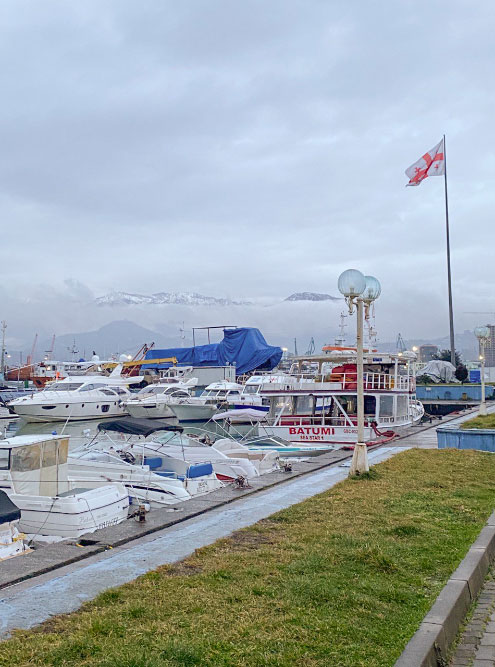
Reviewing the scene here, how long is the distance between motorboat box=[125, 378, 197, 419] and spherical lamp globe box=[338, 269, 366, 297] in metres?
27.9

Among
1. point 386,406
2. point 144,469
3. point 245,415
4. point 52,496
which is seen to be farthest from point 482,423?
point 52,496

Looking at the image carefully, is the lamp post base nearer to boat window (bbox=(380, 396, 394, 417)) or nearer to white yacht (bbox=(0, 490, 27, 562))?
white yacht (bbox=(0, 490, 27, 562))

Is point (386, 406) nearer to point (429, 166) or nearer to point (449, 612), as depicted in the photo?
point (429, 166)

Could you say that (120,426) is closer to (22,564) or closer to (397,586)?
(22,564)

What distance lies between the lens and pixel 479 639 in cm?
570

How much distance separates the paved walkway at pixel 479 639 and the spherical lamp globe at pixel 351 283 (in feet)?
26.8

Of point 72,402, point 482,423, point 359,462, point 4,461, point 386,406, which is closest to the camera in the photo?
point 359,462

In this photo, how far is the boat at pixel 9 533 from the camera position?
10.4 meters

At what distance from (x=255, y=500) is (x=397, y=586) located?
609 centimetres

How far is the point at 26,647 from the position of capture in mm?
5160

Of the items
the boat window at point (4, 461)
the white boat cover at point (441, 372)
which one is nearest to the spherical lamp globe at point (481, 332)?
the boat window at point (4, 461)

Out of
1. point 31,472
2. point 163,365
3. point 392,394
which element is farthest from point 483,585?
point 163,365

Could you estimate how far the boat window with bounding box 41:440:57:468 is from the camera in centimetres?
1316

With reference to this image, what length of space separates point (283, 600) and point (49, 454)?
843 cm
